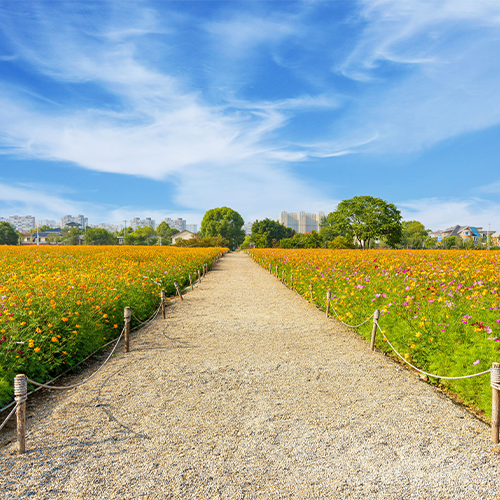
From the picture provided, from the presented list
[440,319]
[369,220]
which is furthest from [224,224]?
[440,319]

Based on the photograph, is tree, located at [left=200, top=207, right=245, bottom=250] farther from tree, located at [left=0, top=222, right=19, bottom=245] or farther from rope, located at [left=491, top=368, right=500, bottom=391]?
rope, located at [left=491, top=368, right=500, bottom=391]

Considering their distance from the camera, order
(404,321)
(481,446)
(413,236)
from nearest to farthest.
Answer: (481,446) → (404,321) → (413,236)

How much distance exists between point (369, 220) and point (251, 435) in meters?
52.9

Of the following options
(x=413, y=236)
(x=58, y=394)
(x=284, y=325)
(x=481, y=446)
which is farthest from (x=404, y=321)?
(x=413, y=236)

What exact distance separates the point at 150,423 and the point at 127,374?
1593 mm

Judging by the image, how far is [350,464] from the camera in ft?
9.34

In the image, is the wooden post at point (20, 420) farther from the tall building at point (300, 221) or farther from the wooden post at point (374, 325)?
the tall building at point (300, 221)

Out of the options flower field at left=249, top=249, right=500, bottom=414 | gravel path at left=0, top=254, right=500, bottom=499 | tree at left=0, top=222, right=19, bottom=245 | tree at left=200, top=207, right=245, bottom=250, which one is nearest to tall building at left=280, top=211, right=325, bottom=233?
tree at left=200, top=207, right=245, bottom=250

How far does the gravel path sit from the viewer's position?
2.60m

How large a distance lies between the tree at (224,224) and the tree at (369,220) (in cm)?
3395

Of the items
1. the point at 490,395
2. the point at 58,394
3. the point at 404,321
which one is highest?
the point at 404,321

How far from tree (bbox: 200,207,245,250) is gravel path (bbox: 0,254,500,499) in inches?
3035

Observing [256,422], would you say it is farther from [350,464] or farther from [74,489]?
[74,489]

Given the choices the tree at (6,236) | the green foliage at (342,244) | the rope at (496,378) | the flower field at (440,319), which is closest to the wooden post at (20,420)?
the rope at (496,378)
